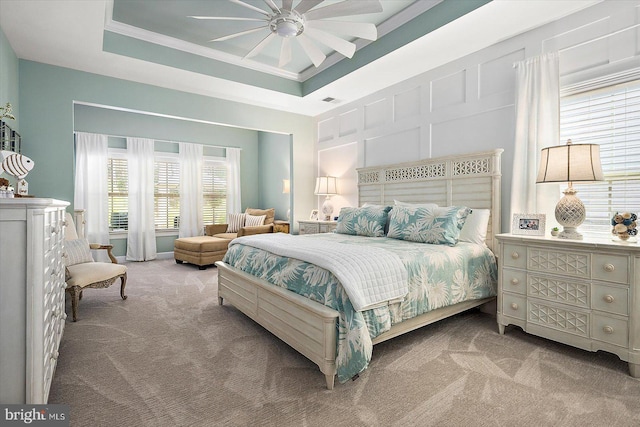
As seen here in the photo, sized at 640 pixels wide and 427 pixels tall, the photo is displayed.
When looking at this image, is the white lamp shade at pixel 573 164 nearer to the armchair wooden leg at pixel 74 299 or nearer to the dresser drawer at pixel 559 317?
the dresser drawer at pixel 559 317

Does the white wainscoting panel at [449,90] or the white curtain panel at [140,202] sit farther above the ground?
the white wainscoting panel at [449,90]

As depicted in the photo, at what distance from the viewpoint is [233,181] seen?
24.6 feet

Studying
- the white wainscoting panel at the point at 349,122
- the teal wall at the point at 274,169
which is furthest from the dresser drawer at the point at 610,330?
the teal wall at the point at 274,169

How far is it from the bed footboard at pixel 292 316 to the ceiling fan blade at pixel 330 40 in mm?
2196

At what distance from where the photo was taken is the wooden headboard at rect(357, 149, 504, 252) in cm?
336

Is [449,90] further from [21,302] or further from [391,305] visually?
[21,302]

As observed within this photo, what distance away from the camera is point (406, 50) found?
3641mm

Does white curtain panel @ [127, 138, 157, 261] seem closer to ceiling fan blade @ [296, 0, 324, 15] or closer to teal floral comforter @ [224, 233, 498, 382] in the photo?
teal floral comforter @ [224, 233, 498, 382]

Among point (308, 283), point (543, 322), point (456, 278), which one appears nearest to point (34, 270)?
point (308, 283)

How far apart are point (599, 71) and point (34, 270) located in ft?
13.3

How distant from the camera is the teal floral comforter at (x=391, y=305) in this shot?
1926 mm

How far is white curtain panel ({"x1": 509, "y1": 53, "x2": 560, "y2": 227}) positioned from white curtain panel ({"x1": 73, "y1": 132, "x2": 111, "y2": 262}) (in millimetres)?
6516

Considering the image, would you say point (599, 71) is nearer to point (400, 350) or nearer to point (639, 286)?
point (639, 286)

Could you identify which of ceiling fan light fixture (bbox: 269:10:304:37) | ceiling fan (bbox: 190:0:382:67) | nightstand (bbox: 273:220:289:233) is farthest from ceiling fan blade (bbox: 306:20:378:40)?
nightstand (bbox: 273:220:289:233)
